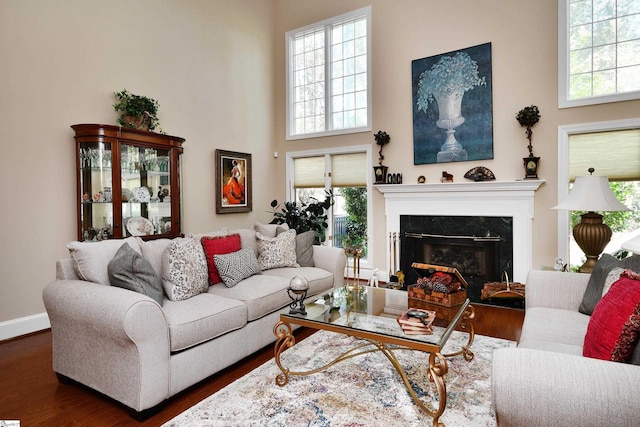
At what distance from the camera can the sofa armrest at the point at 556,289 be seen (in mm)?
2420

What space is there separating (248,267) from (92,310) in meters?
1.37

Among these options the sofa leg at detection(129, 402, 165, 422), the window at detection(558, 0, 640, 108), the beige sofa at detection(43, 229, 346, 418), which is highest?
the window at detection(558, 0, 640, 108)

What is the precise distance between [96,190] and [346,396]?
316 cm

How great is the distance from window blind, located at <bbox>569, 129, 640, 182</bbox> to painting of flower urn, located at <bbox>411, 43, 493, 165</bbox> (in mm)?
914

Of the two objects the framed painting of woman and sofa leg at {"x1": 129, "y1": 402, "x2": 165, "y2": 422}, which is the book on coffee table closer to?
sofa leg at {"x1": 129, "y1": 402, "x2": 165, "y2": 422}

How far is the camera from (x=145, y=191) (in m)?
4.02

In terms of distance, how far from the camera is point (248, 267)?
10.6 ft

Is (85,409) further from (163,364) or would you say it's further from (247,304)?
(247,304)

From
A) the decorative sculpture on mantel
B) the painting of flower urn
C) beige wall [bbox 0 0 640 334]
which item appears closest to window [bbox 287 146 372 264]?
beige wall [bbox 0 0 640 334]

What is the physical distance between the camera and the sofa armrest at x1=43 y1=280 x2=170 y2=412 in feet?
6.30

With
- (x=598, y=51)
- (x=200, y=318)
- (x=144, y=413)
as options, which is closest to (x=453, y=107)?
(x=598, y=51)

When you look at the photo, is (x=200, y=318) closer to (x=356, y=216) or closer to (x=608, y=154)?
(x=356, y=216)

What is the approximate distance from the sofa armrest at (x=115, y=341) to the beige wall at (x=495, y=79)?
379 centimetres

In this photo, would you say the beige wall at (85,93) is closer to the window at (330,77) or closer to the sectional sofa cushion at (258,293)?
the window at (330,77)
